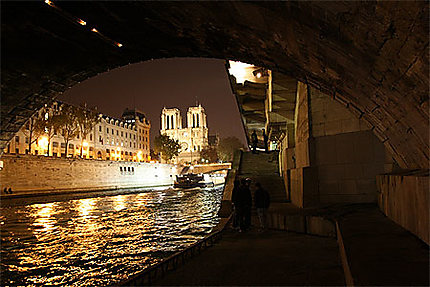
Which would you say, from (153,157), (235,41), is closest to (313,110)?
(235,41)

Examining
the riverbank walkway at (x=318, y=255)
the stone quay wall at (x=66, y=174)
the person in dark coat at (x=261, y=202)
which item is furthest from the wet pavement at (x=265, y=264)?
the stone quay wall at (x=66, y=174)

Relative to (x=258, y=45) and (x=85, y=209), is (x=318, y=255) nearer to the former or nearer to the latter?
(x=258, y=45)

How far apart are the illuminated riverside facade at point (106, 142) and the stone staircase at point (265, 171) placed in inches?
1640

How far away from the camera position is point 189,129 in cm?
16462

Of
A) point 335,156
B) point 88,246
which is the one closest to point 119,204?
point 88,246

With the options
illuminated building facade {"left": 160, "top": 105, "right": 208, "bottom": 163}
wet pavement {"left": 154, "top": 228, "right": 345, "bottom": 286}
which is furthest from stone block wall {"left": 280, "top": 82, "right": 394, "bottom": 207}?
illuminated building facade {"left": 160, "top": 105, "right": 208, "bottom": 163}

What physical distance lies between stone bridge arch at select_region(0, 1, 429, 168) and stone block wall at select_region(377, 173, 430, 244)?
0.40 metres

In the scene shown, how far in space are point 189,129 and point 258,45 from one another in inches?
6274

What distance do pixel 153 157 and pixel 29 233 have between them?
366 ft

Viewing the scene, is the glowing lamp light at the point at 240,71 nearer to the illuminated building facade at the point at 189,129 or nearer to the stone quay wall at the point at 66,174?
the stone quay wall at the point at 66,174

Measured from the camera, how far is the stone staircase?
56.9 feet

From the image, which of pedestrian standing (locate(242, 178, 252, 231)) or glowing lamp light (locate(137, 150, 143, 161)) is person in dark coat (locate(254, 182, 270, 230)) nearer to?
pedestrian standing (locate(242, 178, 252, 231))

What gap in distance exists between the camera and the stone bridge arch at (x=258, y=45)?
3848 millimetres

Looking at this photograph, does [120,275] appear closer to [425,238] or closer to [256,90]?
[425,238]
